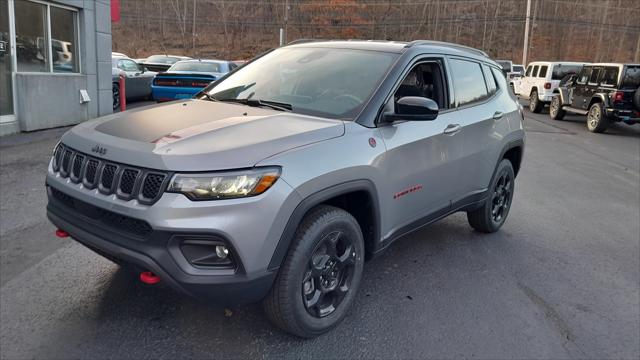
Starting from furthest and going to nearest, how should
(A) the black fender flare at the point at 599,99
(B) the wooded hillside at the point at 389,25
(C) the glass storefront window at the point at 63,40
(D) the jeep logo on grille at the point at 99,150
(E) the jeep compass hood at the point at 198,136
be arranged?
1. (B) the wooded hillside at the point at 389,25
2. (A) the black fender flare at the point at 599,99
3. (C) the glass storefront window at the point at 63,40
4. (D) the jeep logo on grille at the point at 99,150
5. (E) the jeep compass hood at the point at 198,136

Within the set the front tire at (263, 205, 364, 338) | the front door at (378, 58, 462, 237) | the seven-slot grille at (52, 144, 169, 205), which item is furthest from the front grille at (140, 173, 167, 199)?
the front door at (378, 58, 462, 237)

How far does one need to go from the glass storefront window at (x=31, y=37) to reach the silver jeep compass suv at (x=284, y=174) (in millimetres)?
7412

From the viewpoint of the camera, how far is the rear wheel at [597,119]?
15.4 metres

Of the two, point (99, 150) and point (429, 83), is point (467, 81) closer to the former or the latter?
point (429, 83)

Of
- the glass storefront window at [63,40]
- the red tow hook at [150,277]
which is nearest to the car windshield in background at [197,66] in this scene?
the glass storefront window at [63,40]

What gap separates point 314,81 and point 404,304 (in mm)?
1733

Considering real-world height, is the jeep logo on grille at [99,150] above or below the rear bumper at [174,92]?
above

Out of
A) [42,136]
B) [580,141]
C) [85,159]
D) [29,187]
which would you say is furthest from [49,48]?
[580,141]

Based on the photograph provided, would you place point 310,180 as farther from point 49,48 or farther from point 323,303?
point 49,48

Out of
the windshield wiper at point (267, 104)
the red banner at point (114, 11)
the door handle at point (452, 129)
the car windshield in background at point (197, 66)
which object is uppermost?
the red banner at point (114, 11)

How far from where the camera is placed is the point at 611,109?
14.9 m

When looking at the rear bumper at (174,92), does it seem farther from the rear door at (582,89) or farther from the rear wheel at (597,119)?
the rear door at (582,89)

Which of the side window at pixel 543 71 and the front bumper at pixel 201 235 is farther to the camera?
the side window at pixel 543 71

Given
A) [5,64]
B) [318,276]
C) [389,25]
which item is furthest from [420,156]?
[389,25]
